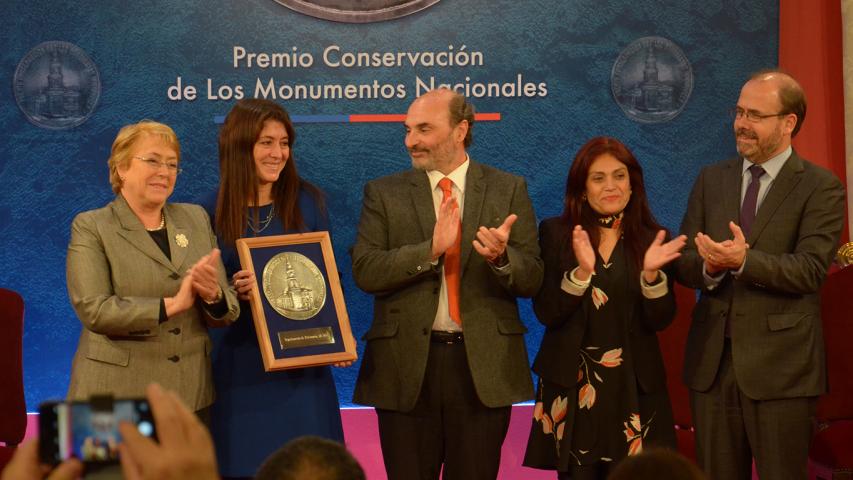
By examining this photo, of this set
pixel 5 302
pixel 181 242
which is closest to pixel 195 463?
pixel 181 242

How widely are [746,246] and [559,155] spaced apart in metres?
1.82

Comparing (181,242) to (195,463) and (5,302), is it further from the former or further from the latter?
(195,463)

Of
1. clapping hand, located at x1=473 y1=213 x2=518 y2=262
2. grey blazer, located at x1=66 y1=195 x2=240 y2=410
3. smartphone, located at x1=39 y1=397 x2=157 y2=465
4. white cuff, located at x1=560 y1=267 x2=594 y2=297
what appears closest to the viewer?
smartphone, located at x1=39 y1=397 x2=157 y2=465

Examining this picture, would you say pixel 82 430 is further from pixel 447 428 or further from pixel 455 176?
pixel 455 176

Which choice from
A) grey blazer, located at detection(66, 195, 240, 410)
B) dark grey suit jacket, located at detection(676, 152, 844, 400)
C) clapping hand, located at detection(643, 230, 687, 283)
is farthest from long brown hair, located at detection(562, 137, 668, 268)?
grey blazer, located at detection(66, 195, 240, 410)

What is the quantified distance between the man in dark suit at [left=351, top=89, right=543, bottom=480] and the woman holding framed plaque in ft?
0.84

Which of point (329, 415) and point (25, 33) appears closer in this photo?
point (329, 415)

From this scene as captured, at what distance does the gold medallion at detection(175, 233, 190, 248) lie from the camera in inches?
167

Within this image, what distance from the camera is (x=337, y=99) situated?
5.82 m

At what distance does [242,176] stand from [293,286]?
0.51 m

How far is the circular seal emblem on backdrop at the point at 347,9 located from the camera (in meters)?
5.78

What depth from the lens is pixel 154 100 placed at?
583 centimetres

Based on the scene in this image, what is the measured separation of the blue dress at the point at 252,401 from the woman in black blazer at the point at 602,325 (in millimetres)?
910

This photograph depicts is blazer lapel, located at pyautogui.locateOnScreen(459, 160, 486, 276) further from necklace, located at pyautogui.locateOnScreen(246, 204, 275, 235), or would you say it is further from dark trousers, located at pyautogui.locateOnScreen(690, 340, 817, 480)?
dark trousers, located at pyautogui.locateOnScreen(690, 340, 817, 480)
